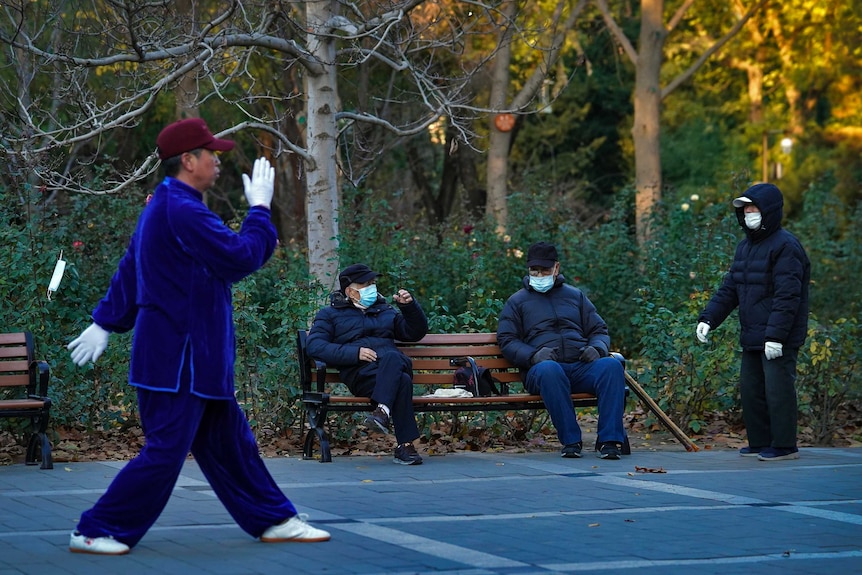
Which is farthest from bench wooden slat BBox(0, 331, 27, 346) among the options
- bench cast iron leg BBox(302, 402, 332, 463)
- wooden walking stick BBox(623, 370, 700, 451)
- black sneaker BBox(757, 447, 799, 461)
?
black sneaker BBox(757, 447, 799, 461)

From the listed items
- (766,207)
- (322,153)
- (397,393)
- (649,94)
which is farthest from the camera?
(649,94)

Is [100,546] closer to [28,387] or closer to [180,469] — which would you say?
[180,469]

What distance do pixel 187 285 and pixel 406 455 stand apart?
12.0ft

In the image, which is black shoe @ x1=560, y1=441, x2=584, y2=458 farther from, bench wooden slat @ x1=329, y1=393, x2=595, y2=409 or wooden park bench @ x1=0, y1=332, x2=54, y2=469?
wooden park bench @ x1=0, y1=332, x2=54, y2=469

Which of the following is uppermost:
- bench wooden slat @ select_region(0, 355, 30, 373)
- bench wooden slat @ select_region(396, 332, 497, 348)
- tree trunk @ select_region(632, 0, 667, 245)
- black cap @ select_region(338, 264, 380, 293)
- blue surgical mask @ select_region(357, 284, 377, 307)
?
tree trunk @ select_region(632, 0, 667, 245)

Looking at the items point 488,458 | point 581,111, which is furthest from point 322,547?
point 581,111

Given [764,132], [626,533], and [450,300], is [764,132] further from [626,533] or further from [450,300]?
[626,533]

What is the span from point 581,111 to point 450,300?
23.9 m

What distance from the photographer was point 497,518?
738cm

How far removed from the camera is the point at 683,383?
11.2m

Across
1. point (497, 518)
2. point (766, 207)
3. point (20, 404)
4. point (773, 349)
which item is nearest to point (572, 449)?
point (773, 349)

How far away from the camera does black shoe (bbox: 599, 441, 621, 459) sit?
9953mm

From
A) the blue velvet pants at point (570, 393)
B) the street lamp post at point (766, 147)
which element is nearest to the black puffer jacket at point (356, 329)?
the blue velvet pants at point (570, 393)

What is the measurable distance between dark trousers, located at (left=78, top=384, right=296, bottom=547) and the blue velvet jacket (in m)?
0.12
